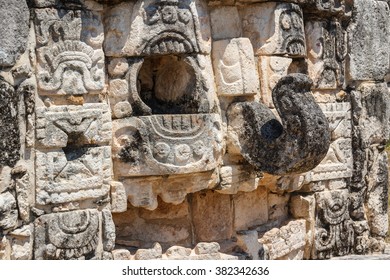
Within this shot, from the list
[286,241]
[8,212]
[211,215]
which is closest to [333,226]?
[286,241]

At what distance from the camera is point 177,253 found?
18.8ft

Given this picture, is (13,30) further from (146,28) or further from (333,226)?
(333,226)

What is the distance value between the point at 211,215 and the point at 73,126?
4.12 ft

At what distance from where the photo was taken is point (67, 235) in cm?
513

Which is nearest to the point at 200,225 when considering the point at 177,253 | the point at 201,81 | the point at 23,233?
the point at 177,253

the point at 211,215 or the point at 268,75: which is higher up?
the point at 268,75

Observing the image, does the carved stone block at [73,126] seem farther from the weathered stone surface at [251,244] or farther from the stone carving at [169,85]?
the weathered stone surface at [251,244]

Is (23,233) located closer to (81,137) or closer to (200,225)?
(81,137)

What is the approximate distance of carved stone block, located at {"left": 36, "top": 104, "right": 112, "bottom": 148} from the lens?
4.98m

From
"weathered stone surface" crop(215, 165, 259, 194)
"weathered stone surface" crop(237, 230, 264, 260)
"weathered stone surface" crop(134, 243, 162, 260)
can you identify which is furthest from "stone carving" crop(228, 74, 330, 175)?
"weathered stone surface" crop(134, 243, 162, 260)

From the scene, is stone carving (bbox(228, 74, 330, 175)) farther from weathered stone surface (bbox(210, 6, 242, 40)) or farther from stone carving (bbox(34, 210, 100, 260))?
stone carving (bbox(34, 210, 100, 260))

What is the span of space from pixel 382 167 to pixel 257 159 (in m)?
1.65

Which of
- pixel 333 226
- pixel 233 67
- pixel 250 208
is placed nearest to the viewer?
pixel 233 67

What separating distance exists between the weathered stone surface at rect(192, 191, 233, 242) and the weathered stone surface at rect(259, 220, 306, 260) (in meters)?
0.28
